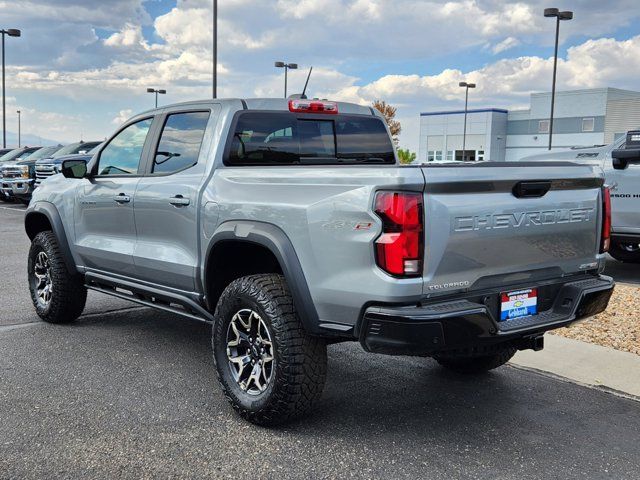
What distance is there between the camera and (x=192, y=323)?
20.9 feet

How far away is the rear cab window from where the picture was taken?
4.61 meters

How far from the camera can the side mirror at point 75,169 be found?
5512mm

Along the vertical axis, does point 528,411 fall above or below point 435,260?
Result: below

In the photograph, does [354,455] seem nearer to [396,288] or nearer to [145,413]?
[396,288]

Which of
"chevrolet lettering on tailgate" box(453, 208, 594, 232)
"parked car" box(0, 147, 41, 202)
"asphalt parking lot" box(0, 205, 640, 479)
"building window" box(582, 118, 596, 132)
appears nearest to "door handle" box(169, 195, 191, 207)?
"asphalt parking lot" box(0, 205, 640, 479)

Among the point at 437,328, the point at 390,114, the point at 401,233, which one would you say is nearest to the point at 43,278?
the point at 401,233

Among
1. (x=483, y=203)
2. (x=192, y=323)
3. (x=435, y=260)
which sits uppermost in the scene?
(x=483, y=203)

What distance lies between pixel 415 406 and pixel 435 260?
1419 millimetres

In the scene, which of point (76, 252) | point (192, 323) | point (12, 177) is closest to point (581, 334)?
point (192, 323)

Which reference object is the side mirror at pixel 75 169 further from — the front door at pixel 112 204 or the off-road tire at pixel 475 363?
the off-road tire at pixel 475 363

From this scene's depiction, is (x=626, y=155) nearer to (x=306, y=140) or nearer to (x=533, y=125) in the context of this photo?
(x=306, y=140)

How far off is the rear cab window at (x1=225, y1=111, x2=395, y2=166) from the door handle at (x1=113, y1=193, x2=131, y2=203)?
1075 millimetres

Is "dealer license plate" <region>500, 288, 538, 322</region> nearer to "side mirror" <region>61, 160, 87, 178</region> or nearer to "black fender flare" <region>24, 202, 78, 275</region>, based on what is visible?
"side mirror" <region>61, 160, 87, 178</region>

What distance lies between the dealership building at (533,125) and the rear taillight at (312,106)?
164ft
